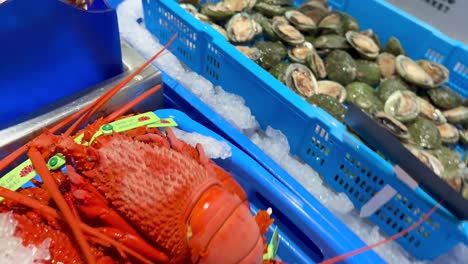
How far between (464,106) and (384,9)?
451mm

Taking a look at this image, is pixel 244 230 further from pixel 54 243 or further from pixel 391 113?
pixel 391 113

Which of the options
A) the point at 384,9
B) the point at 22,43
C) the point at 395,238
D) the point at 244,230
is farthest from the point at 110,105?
the point at 384,9

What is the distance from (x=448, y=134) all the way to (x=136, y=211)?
1.02 m

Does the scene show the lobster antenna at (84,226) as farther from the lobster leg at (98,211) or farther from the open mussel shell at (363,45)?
the open mussel shell at (363,45)

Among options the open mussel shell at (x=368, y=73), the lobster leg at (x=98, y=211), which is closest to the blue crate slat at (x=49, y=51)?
the lobster leg at (x=98, y=211)

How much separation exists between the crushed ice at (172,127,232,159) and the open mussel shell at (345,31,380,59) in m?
0.69

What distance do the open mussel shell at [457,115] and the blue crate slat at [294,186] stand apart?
0.67 meters

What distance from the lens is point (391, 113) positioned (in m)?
1.14

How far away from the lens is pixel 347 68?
1211 mm

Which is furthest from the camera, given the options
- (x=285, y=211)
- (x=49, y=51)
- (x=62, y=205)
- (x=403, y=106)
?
(x=403, y=106)

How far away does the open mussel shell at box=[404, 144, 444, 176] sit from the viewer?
983 mm

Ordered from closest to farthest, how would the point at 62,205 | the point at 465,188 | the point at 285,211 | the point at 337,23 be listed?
the point at 62,205, the point at 285,211, the point at 465,188, the point at 337,23

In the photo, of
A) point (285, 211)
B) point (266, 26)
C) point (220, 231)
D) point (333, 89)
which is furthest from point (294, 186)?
point (266, 26)

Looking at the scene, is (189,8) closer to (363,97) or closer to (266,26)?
(266,26)
